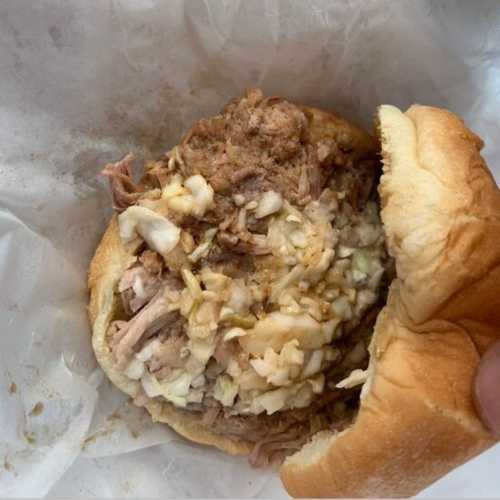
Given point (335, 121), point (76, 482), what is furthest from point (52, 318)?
point (335, 121)

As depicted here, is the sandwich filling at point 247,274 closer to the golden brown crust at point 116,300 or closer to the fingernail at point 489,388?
the golden brown crust at point 116,300

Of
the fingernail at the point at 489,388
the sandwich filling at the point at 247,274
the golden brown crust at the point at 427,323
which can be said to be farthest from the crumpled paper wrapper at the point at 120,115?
the fingernail at the point at 489,388

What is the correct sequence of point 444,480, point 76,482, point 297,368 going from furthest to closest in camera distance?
point 444,480, point 76,482, point 297,368

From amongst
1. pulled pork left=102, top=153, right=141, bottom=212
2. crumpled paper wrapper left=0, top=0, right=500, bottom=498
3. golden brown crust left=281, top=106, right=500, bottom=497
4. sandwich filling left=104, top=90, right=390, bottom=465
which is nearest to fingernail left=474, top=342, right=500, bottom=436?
golden brown crust left=281, top=106, right=500, bottom=497

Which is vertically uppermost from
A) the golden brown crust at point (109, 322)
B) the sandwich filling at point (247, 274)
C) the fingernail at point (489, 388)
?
the fingernail at point (489, 388)

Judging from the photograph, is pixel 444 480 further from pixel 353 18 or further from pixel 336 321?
pixel 353 18

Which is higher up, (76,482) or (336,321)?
(336,321)

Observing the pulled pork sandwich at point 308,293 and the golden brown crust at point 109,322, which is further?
the golden brown crust at point 109,322

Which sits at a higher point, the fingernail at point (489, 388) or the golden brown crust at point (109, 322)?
the fingernail at point (489, 388)
